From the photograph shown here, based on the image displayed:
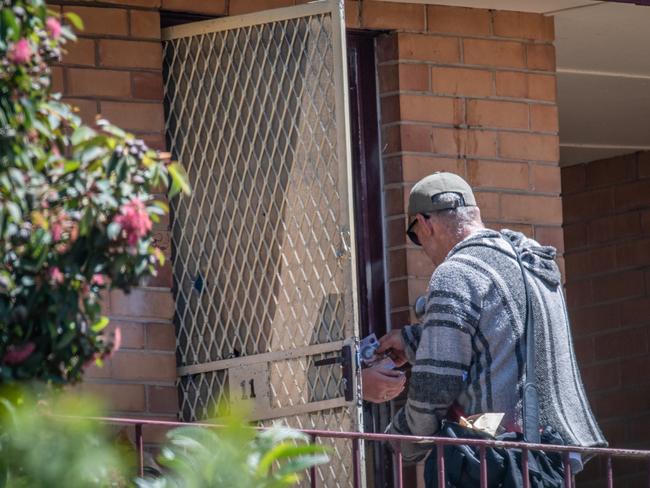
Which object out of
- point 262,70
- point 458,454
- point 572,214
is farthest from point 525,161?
point 572,214

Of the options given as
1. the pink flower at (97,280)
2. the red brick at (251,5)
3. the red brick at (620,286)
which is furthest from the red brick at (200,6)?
the red brick at (620,286)

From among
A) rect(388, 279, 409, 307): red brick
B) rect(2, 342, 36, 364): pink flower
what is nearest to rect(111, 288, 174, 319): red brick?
rect(388, 279, 409, 307): red brick

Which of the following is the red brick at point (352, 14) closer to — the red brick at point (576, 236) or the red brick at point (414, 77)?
the red brick at point (414, 77)

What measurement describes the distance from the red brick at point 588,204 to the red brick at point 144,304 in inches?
179

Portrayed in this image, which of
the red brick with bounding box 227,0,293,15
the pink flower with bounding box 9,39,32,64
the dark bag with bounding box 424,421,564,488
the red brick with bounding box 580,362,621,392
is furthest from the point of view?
the red brick with bounding box 580,362,621,392

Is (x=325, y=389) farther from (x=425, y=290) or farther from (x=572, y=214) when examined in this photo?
(x=572, y=214)

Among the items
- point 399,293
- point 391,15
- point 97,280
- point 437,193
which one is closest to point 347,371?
point 437,193

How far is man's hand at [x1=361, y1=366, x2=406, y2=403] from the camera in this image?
6.21 meters

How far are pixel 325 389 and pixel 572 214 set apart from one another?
15.3ft

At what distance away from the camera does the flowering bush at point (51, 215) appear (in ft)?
11.8

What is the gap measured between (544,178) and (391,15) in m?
1.00

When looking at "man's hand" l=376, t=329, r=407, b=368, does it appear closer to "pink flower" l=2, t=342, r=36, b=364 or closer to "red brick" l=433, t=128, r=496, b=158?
"red brick" l=433, t=128, r=496, b=158

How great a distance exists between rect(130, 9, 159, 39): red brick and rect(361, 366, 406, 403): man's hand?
1.56 meters

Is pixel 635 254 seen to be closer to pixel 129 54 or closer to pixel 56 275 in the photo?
pixel 129 54
